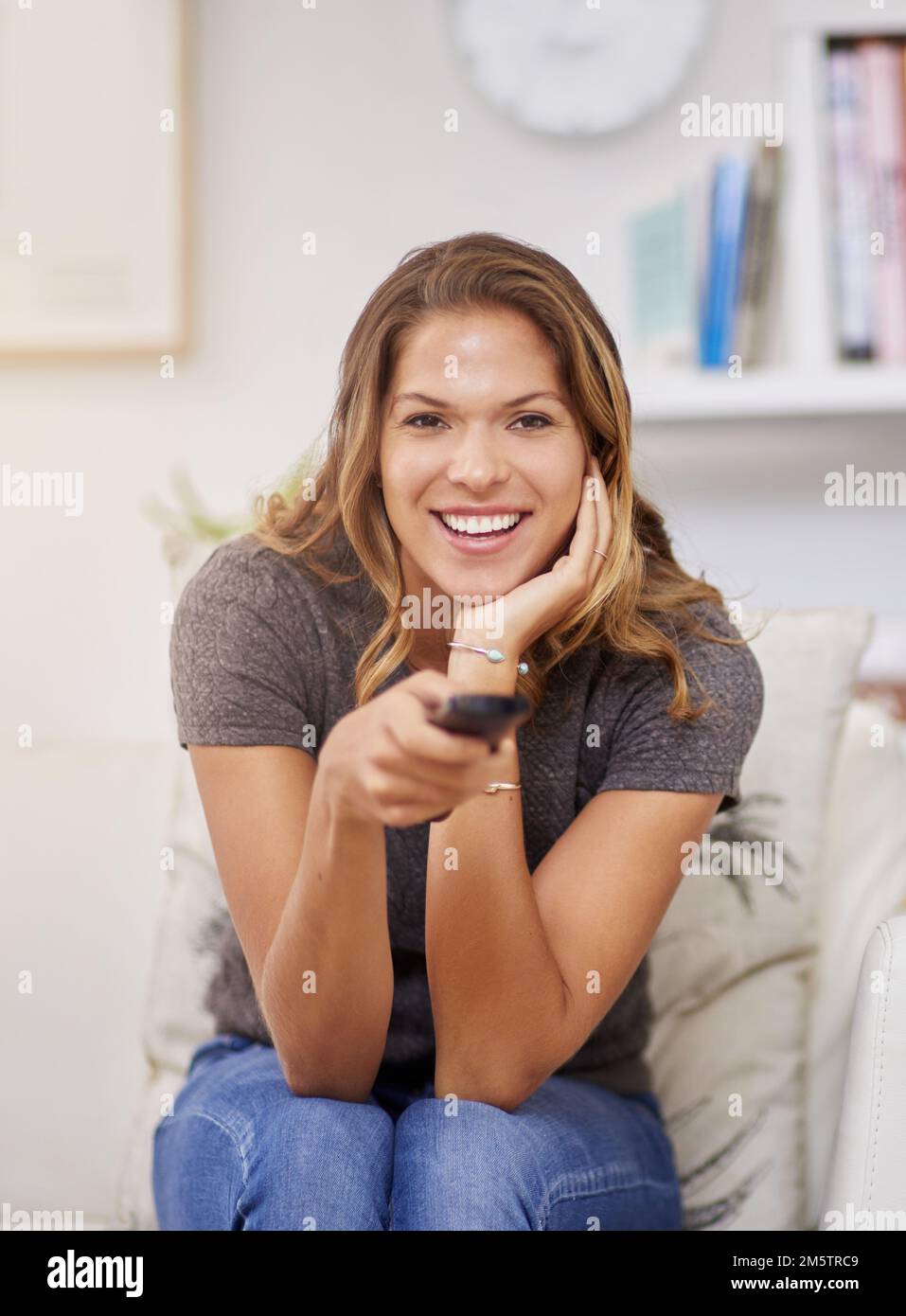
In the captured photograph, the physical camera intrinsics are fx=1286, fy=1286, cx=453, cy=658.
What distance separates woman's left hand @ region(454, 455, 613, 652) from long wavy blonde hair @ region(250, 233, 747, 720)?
1 centimetres

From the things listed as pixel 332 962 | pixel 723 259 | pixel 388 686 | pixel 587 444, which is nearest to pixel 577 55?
pixel 723 259

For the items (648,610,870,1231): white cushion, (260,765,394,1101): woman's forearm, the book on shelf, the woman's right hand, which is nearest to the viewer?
the woman's right hand

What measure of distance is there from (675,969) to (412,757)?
63 cm

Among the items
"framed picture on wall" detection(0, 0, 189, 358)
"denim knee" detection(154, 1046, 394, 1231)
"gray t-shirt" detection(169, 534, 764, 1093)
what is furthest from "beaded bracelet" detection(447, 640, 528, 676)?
"framed picture on wall" detection(0, 0, 189, 358)

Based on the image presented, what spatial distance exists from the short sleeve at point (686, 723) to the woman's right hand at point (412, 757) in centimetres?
31

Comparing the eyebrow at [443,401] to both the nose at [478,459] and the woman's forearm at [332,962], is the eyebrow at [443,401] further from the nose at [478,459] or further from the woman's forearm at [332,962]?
the woman's forearm at [332,962]

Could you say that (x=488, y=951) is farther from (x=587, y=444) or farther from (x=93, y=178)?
(x=93, y=178)

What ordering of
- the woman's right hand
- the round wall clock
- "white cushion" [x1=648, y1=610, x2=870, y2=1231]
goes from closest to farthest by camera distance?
the woman's right hand, "white cushion" [x1=648, y1=610, x2=870, y2=1231], the round wall clock

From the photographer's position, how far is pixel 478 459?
34.4 inches

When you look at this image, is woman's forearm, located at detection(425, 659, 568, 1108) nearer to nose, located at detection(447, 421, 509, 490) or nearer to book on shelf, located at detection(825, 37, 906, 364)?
nose, located at detection(447, 421, 509, 490)

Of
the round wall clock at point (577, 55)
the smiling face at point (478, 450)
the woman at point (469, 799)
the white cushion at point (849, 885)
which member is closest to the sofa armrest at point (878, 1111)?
the woman at point (469, 799)

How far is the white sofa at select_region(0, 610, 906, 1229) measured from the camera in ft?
3.64

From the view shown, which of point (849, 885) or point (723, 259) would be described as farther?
point (723, 259)
